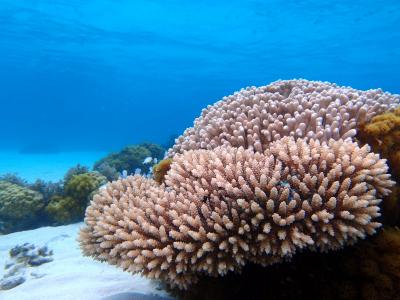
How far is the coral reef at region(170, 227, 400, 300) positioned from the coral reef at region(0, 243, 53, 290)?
4.19 m

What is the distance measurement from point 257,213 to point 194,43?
5495 centimetres

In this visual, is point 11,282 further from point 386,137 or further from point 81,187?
point 386,137

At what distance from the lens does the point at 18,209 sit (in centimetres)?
1002

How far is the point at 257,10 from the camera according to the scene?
4412cm

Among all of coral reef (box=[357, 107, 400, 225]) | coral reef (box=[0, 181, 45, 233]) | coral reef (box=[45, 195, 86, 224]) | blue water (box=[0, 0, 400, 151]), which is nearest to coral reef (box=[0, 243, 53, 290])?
coral reef (box=[45, 195, 86, 224])

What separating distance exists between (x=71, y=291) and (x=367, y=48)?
189ft

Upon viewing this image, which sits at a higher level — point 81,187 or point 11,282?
point 81,187

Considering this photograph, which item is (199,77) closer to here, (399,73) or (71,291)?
(399,73)

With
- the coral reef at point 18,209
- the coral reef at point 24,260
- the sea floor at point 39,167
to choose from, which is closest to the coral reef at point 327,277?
the coral reef at point 24,260

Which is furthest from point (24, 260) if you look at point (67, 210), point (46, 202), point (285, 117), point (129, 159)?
point (129, 159)

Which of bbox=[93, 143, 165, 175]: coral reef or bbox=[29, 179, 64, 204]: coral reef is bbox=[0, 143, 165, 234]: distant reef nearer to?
bbox=[29, 179, 64, 204]: coral reef

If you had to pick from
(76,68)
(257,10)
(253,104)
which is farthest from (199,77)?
(253,104)

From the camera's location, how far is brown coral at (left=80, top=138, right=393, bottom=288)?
2.60 m

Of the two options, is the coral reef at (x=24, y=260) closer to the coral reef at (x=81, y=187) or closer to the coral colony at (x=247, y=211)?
the coral reef at (x=81, y=187)
